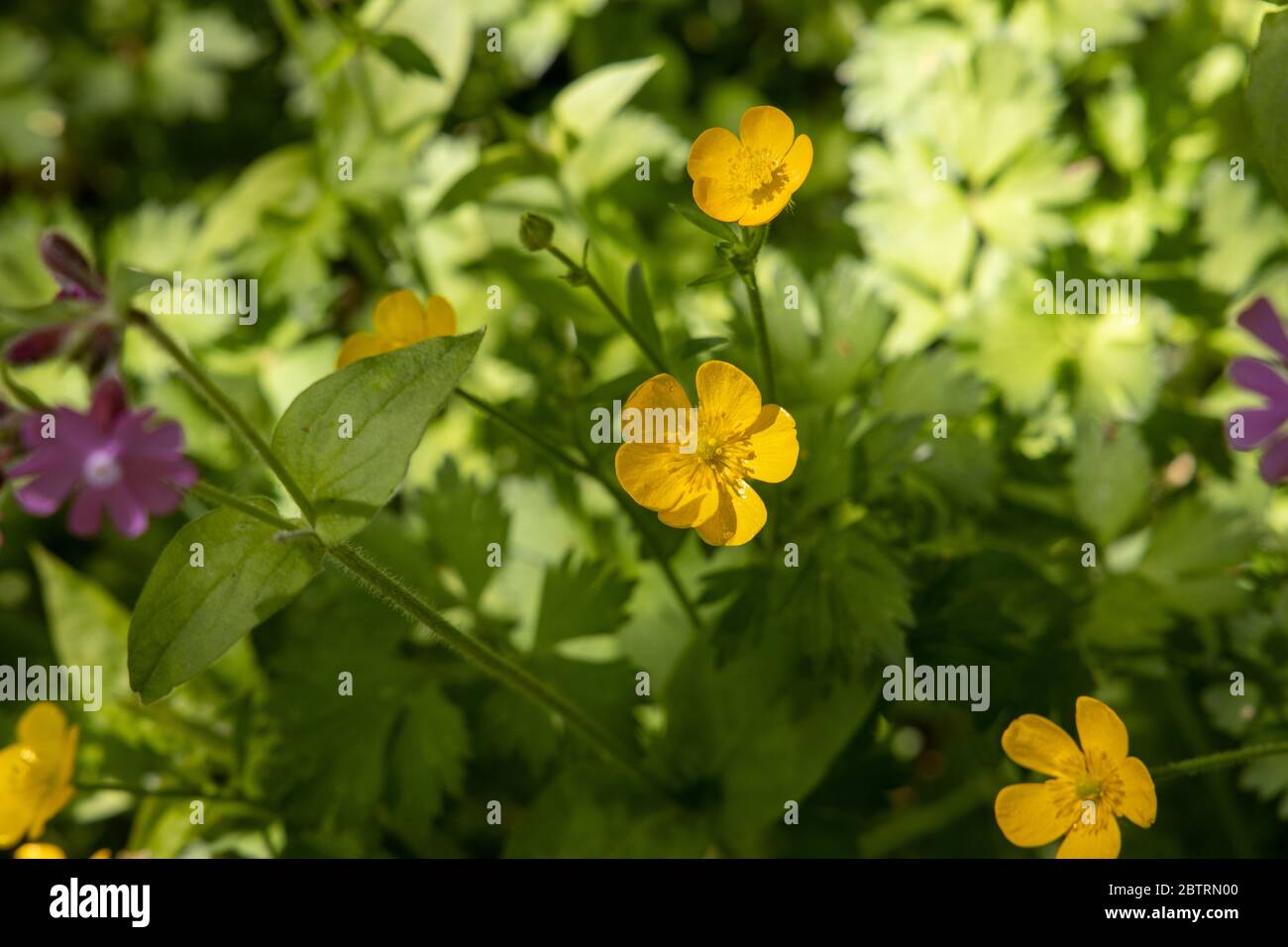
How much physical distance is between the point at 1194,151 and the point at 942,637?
132 cm

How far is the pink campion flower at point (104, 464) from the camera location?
4.14ft

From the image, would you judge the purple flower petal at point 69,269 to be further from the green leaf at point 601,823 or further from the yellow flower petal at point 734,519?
the green leaf at point 601,823

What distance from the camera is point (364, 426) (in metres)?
1.27

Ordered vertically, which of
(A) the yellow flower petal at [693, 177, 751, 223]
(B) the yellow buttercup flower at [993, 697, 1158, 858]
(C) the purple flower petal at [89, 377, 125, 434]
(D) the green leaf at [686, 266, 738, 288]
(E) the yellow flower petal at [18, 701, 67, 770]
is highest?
(A) the yellow flower petal at [693, 177, 751, 223]

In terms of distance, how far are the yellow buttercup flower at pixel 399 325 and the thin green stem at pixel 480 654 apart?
0.98 ft

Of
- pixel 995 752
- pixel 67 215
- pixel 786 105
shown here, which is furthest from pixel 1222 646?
pixel 67 215

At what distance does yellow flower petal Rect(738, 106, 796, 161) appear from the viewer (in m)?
1.27

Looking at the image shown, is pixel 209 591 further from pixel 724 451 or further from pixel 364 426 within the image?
pixel 724 451

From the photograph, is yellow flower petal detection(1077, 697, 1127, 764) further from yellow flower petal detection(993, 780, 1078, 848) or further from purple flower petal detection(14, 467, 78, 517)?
purple flower petal detection(14, 467, 78, 517)

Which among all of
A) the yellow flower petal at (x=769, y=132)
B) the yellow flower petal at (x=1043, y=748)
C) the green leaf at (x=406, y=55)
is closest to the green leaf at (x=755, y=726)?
the yellow flower petal at (x=1043, y=748)

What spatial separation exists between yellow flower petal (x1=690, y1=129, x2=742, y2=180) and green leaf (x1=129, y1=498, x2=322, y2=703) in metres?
0.64

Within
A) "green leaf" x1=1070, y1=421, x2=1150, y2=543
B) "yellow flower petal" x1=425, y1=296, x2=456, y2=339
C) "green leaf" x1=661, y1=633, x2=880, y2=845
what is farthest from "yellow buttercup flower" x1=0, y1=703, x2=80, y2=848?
"green leaf" x1=1070, y1=421, x2=1150, y2=543

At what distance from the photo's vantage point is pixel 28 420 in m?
1.24

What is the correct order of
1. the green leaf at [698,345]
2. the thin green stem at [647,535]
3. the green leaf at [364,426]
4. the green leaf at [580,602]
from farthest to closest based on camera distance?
the green leaf at [580,602] < the thin green stem at [647,535] < the green leaf at [698,345] < the green leaf at [364,426]
